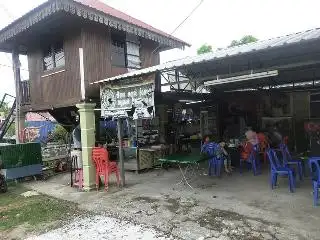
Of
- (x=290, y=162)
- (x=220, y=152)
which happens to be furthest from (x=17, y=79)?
(x=290, y=162)

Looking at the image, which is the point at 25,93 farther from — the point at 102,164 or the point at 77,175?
the point at 102,164

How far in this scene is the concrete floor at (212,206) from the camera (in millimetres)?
5340

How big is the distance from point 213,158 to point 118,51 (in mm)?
5489

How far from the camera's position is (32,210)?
25.2ft

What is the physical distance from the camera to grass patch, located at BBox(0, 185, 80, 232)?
22.5 ft

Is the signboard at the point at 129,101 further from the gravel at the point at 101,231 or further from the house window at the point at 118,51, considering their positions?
the gravel at the point at 101,231

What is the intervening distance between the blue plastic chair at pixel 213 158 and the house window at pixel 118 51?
15.4ft

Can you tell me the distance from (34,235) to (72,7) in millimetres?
6445

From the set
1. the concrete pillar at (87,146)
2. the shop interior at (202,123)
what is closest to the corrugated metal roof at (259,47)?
the concrete pillar at (87,146)

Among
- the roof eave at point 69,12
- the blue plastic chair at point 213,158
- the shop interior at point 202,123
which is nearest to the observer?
the roof eave at point 69,12

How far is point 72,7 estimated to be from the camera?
364 inches

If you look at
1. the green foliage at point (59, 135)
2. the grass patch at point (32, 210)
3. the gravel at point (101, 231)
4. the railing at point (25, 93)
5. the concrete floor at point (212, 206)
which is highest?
the railing at point (25, 93)

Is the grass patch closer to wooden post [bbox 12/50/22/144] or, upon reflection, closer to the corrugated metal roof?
the corrugated metal roof

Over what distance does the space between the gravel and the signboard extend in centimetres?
308
